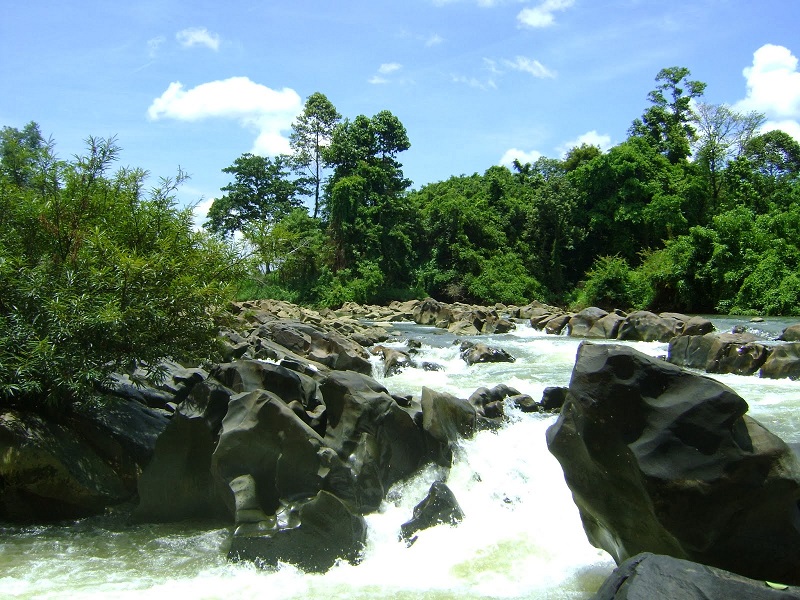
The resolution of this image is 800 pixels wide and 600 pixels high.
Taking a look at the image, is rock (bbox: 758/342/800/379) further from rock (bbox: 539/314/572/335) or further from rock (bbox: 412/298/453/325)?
rock (bbox: 412/298/453/325)

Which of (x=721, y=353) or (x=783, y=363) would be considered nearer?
(x=783, y=363)

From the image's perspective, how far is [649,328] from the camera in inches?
887

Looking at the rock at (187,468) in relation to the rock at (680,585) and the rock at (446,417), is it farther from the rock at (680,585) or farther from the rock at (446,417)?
the rock at (680,585)

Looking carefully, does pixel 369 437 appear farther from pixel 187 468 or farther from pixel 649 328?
pixel 649 328

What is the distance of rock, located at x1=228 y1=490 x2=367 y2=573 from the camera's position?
21.1 feet

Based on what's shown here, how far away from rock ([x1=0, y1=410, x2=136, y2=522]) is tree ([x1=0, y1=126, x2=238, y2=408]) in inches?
14.9

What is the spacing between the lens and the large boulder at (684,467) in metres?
4.87

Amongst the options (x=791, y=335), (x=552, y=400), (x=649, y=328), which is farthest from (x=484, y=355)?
(x=791, y=335)

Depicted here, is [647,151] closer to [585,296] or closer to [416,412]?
[585,296]

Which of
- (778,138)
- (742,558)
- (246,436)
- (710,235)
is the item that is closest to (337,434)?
(246,436)

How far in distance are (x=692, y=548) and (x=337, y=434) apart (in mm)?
4068

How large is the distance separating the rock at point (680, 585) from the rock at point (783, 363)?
41.6 ft

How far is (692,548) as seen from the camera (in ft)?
16.2

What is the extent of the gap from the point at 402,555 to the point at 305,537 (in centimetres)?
99
